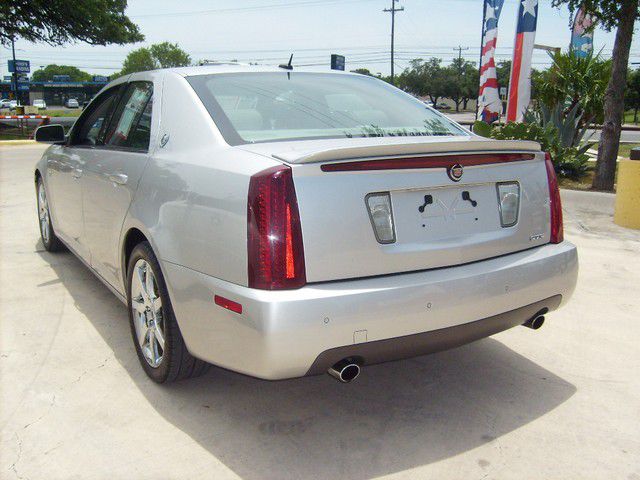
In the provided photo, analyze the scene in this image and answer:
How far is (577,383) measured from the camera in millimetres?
3371

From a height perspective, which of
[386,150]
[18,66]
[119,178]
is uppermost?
[18,66]

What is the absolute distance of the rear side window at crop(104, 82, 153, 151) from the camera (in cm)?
347

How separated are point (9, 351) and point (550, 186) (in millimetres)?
3169

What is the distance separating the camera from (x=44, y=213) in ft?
19.0

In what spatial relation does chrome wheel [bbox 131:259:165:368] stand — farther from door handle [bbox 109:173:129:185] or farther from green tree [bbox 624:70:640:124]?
green tree [bbox 624:70:640:124]

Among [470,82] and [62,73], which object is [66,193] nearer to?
[470,82]

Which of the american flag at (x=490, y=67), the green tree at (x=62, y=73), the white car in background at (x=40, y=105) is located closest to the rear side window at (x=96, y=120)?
the american flag at (x=490, y=67)

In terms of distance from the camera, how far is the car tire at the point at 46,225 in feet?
18.5

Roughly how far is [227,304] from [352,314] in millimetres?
497

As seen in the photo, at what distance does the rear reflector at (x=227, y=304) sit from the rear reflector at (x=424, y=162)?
2.05 ft

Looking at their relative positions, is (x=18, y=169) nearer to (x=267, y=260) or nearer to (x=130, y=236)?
(x=130, y=236)

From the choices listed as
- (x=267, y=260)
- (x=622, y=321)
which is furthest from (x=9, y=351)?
(x=622, y=321)

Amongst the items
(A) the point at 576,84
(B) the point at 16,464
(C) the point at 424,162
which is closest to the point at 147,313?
(B) the point at 16,464

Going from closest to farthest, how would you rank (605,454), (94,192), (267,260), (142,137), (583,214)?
1. (267,260)
2. (605,454)
3. (142,137)
4. (94,192)
5. (583,214)
